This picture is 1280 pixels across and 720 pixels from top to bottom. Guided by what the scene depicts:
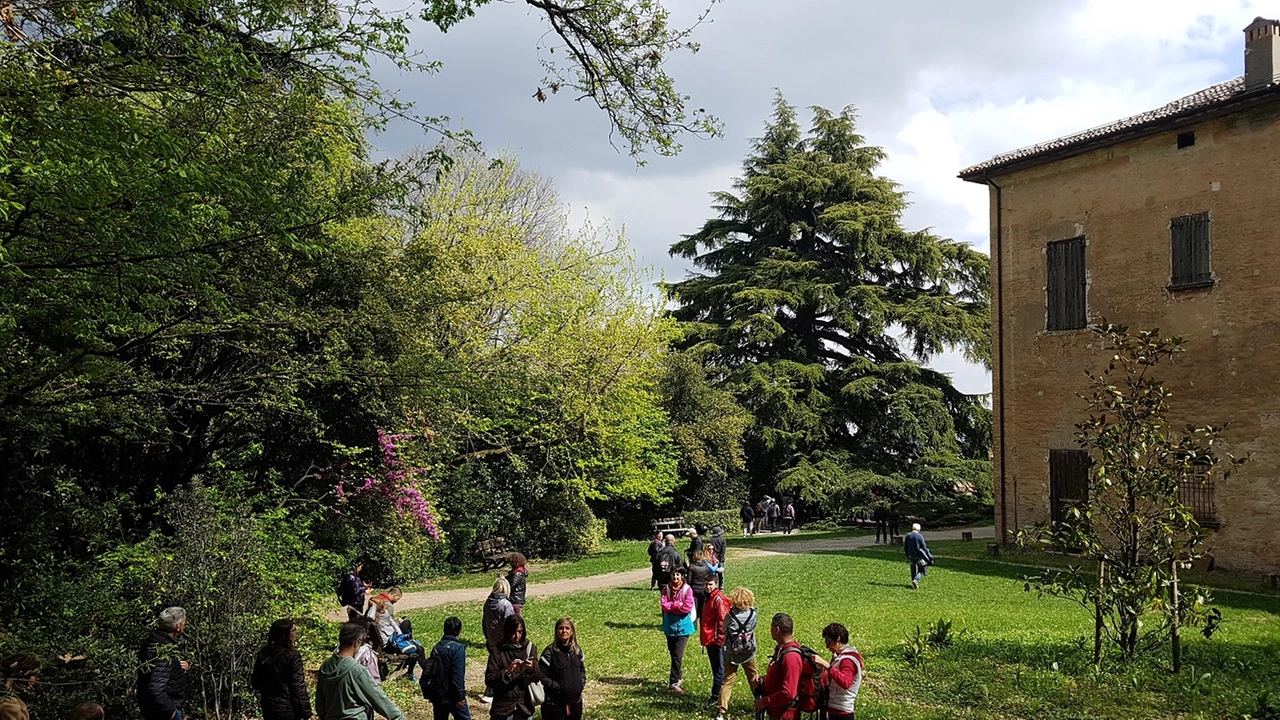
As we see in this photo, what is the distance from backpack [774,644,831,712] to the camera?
22.0 ft

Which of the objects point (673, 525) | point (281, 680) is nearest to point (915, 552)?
point (281, 680)

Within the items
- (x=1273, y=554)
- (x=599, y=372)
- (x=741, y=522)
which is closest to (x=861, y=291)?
(x=741, y=522)

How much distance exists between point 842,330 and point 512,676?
102 ft

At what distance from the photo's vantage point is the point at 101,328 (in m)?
9.52

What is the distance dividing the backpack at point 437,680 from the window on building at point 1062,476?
1726 centimetres

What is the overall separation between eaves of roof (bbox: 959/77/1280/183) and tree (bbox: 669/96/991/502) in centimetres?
1152

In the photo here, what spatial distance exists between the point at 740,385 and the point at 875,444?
21.2 feet

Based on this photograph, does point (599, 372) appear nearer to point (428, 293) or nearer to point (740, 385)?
point (428, 293)

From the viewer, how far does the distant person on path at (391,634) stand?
11.4 metres

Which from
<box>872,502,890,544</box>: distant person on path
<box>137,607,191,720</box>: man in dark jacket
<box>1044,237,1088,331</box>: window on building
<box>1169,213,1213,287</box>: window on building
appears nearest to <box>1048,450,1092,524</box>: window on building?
<box>1044,237,1088,331</box>: window on building

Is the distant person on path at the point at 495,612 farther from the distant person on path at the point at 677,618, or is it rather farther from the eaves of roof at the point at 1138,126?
the eaves of roof at the point at 1138,126

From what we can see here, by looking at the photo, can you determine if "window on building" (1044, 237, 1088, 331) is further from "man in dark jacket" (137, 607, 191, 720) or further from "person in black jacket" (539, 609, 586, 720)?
"man in dark jacket" (137, 607, 191, 720)

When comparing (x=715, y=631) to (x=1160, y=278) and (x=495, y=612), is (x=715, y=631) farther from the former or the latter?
(x=1160, y=278)

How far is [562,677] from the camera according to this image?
24.2 feet
